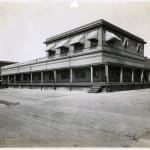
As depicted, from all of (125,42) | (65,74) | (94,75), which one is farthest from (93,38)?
(65,74)

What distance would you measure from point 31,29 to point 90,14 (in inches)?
97.7

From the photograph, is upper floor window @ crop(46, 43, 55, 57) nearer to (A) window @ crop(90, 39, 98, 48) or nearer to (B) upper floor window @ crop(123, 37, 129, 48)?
(A) window @ crop(90, 39, 98, 48)

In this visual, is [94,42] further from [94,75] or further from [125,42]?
[125,42]

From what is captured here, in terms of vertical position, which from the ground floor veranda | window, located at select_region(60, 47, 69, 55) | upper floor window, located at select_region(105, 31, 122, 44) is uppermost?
upper floor window, located at select_region(105, 31, 122, 44)

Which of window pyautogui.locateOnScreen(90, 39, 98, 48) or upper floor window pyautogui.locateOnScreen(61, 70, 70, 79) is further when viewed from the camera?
upper floor window pyautogui.locateOnScreen(61, 70, 70, 79)

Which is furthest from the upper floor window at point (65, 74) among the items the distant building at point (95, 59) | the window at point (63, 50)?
the window at point (63, 50)

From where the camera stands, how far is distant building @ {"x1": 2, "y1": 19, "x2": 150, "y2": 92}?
734 inches

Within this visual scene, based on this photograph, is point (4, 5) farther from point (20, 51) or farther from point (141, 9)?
point (141, 9)

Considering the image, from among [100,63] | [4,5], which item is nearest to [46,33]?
[4,5]

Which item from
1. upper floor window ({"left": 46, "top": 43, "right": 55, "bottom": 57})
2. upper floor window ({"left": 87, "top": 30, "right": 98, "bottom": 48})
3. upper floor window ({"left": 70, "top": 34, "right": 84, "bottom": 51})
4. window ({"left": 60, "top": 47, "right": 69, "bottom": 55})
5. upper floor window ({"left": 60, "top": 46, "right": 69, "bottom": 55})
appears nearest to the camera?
upper floor window ({"left": 87, "top": 30, "right": 98, "bottom": 48})

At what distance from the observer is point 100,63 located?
58.6ft

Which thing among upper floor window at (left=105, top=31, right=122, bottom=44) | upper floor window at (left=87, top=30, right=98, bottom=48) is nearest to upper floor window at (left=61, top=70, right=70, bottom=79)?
upper floor window at (left=87, top=30, right=98, bottom=48)

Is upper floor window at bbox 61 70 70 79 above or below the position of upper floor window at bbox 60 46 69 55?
below

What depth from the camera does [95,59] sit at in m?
19.3
